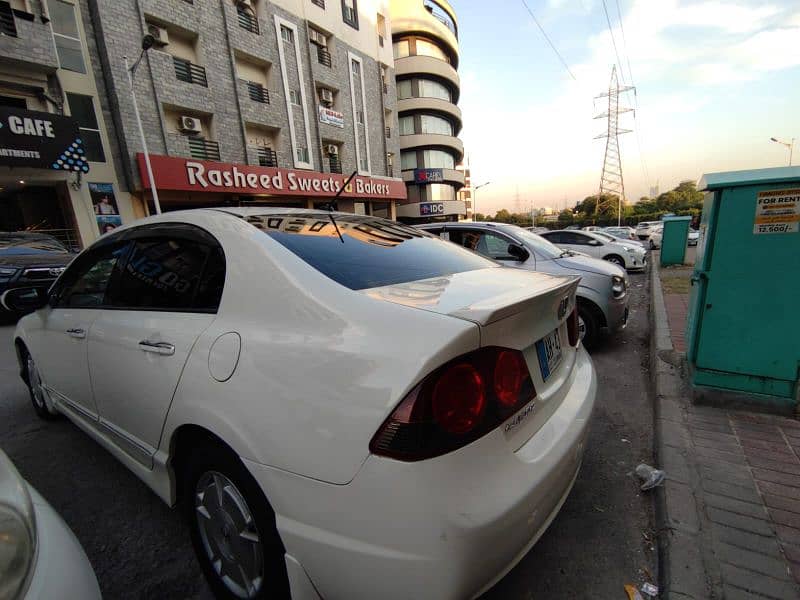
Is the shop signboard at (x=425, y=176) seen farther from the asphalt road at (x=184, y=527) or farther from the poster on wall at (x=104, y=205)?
the asphalt road at (x=184, y=527)

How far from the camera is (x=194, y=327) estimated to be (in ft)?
5.22

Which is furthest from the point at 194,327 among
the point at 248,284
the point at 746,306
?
the point at 746,306

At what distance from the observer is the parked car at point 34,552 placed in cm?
79

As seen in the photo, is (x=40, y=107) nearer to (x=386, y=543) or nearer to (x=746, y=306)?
(x=386, y=543)

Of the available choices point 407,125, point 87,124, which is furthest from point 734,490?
point 407,125

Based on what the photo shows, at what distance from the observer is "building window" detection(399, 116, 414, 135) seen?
113 feet

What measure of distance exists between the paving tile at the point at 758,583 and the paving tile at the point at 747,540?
147mm

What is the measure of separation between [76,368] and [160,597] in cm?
149

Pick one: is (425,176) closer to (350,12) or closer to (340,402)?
(350,12)

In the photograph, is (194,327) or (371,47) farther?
(371,47)

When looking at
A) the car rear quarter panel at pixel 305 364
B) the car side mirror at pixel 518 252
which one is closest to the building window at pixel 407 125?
the car side mirror at pixel 518 252

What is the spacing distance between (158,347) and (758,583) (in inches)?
105

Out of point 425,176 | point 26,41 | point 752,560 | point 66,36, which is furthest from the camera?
point 425,176

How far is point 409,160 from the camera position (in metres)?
35.3
